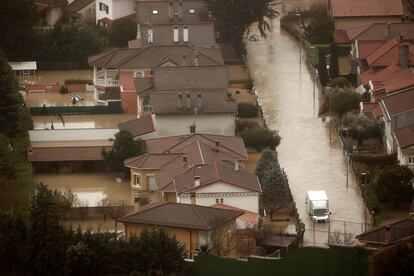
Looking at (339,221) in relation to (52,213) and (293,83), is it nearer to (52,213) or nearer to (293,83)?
(52,213)

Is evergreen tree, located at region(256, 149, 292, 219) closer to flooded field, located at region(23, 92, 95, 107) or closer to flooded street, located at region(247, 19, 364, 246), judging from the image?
flooded street, located at region(247, 19, 364, 246)

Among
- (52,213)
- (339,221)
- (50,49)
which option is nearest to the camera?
(52,213)

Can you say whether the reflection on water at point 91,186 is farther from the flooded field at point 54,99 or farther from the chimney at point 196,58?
the flooded field at point 54,99

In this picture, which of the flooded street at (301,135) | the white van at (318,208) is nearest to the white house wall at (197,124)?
the flooded street at (301,135)

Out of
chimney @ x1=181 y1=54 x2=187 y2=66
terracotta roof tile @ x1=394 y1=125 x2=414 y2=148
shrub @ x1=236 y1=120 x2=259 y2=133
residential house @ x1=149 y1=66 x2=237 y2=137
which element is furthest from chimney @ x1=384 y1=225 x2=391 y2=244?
chimney @ x1=181 y1=54 x2=187 y2=66

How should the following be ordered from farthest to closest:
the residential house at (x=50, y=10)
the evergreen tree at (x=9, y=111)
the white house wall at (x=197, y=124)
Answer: the residential house at (x=50, y=10) → the white house wall at (x=197, y=124) → the evergreen tree at (x=9, y=111)

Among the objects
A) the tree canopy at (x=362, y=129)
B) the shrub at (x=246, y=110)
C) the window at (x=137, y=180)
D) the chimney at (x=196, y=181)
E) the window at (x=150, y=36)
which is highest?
the window at (x=150, y=36)

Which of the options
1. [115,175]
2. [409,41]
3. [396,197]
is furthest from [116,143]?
[409,41]
